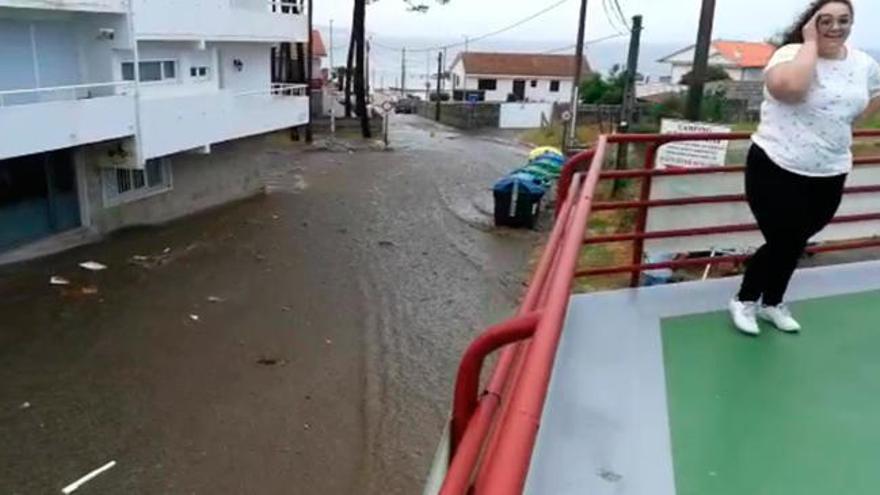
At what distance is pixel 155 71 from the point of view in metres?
14.4

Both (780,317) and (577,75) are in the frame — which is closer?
(780,317)

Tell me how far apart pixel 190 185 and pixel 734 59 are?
44.9 metres

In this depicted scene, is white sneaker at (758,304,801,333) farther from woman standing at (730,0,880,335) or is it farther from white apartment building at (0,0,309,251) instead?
white apartment building at (0,0,309,251)

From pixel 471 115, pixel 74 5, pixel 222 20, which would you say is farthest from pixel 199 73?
pixel 471 115

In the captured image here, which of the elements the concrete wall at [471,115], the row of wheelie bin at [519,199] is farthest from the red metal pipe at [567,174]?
the concrete wall at [471,115]

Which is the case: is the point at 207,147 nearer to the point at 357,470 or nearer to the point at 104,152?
the point at 104,152

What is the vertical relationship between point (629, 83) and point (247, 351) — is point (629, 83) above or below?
above

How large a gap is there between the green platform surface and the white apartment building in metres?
9.87

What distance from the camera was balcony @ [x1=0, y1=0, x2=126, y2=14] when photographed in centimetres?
1014

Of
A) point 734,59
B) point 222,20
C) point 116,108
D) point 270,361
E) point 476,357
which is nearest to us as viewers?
point 476,357

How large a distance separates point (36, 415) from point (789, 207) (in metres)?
6.84

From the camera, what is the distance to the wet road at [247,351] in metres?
6.27

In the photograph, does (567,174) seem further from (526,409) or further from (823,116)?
(526,409)

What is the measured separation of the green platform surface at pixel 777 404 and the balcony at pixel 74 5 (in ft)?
34.0
